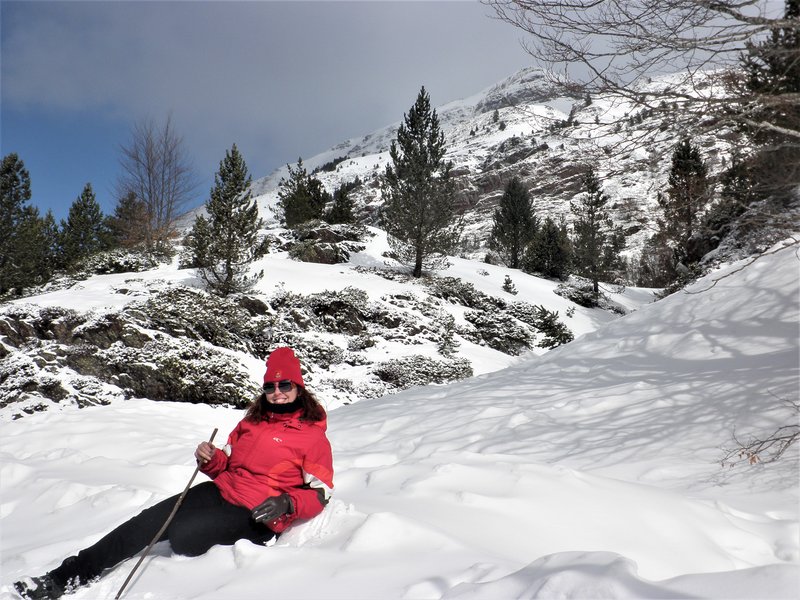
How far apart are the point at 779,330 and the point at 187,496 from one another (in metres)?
6.00

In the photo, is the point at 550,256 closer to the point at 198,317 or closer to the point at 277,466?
the point at 198,317

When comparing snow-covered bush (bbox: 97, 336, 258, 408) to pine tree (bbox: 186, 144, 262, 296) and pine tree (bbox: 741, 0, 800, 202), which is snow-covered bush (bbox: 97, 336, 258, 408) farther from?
pine tree (bbox: 741, 0, 800, 202)

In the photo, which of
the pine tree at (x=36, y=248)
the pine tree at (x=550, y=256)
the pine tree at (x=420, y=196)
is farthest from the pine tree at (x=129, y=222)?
the pine tree at (x=550, y=256)

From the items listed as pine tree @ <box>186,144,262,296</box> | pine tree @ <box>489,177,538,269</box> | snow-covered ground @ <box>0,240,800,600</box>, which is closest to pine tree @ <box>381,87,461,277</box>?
pine tree @ <box>186,144,262,296</box>

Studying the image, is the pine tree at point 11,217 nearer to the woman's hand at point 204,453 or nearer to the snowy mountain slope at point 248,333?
the snowy mountain slope at point 248,333

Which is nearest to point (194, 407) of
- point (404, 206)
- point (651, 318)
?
point (651, 318)

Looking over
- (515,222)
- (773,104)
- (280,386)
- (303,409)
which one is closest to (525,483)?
(303,409)

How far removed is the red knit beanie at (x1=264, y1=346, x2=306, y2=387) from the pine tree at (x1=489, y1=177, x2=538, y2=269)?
26.9 meters

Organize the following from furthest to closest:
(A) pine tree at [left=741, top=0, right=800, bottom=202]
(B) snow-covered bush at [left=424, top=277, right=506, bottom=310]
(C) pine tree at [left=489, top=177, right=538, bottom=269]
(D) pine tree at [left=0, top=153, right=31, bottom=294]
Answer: (C) pine tree at [left=489, top=177, right=538, bottom=269] → (B) snow-covered bush at [left=424, top=277, right=506, bottom=310] → (D) pine tree at [left=0, top=153, right=31, bottom=294] → (A) pine tree at [left=741, top=0, right=800, bottom=202]

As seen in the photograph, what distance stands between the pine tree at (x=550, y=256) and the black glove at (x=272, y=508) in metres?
26.6

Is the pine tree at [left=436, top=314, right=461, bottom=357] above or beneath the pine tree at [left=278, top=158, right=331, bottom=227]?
beneath

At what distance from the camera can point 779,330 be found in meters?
4.98

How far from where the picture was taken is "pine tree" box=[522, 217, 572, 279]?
2684 cm

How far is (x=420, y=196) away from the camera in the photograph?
59.5 ft
